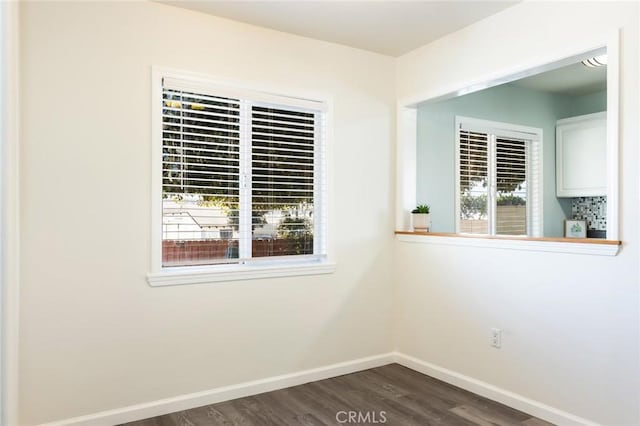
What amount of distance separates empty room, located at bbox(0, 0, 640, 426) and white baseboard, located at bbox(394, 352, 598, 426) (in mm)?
14

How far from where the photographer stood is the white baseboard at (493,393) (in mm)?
2656

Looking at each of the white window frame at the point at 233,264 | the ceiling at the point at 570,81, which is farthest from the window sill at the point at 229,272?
the ceiling at the point at 570,81

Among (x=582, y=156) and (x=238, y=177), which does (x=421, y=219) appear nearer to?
(x=238, y=177)

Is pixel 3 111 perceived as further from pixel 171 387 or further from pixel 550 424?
pixel 550 424

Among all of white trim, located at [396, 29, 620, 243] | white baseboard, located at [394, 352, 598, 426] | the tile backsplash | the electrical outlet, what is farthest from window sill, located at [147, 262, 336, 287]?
the tile backsplash

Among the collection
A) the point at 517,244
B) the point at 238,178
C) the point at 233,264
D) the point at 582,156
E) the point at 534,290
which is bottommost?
the point at 534,290

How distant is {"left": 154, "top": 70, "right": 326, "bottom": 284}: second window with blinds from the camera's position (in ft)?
9.66

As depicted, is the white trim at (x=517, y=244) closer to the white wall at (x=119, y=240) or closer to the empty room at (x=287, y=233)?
the empty room at (x=287, y=233)

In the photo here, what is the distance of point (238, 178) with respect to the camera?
3162 mm

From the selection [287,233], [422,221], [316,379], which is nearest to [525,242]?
[422,221]

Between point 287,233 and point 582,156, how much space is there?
3.32m

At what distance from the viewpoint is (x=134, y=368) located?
278cm

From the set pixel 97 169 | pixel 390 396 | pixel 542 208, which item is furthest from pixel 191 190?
pixel 542 208

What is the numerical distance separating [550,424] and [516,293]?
752mm
